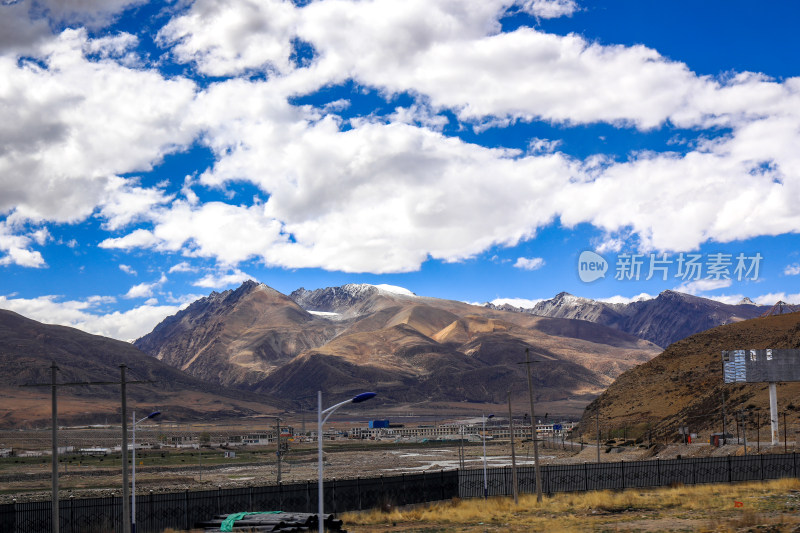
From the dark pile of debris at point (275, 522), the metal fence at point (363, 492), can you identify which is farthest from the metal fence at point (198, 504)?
the dark pile of debris at point (275, 522)

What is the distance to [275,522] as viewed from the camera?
36.8m

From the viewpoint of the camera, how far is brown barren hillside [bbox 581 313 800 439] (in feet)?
355

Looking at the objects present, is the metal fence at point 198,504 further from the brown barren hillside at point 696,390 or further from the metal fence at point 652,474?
the brown barren hillside at point 696,390

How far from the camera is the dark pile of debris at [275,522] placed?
36.4 metres

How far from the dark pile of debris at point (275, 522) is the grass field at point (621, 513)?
7.56ft

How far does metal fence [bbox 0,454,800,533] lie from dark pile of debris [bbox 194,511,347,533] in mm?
4975

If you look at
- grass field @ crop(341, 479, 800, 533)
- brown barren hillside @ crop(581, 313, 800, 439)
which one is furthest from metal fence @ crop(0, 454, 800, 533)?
brown barren hillside @ crop(581, 313, 800, 439)

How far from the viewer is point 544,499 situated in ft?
163

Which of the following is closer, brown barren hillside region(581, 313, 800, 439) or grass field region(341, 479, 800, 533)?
grass field region(341, 479, 800, 533)

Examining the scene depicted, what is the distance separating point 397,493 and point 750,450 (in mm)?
47180

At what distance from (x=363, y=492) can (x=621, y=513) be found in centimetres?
1523

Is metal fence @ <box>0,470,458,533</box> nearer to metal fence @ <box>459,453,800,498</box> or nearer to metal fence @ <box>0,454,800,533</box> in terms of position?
metal fence @ <box>0,454,800,533</box>

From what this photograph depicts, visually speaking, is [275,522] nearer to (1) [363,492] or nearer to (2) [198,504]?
(2) [198,504]

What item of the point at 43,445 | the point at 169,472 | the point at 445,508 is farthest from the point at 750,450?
the point at 43,445
